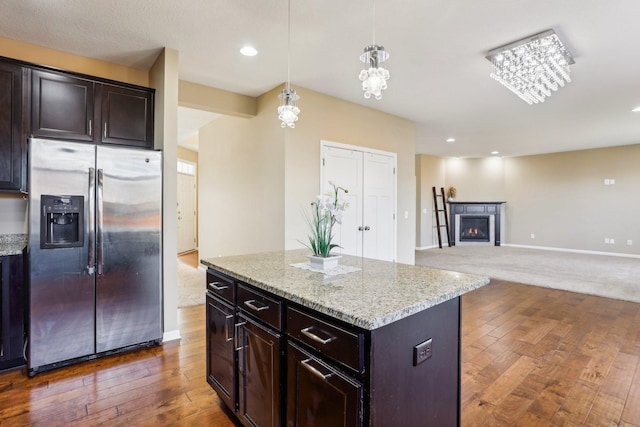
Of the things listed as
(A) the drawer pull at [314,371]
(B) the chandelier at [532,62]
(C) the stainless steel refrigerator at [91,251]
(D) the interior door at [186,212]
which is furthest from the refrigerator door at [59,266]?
(D) the interior door at [186,212]

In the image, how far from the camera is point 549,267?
21.8 ft

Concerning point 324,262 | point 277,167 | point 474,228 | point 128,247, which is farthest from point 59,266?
point 474,228

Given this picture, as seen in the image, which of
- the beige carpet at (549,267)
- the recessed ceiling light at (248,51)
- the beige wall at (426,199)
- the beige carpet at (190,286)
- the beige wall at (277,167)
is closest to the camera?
the recessed ceiling light at (248,51)

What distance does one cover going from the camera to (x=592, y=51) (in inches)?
121

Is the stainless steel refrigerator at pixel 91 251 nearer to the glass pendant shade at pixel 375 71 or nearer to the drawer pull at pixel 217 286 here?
the drawer pull at pixel 217 286

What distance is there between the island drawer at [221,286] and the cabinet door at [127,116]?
1850 mm

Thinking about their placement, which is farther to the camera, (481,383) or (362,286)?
(481,383)

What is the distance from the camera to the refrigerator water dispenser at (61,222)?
8.25 ft

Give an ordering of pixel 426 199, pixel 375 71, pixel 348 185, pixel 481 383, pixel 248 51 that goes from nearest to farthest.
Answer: pixel 375 71 < pixel 481 383 < pixel 248 51 < pixel 348 185 < pixel 426 199

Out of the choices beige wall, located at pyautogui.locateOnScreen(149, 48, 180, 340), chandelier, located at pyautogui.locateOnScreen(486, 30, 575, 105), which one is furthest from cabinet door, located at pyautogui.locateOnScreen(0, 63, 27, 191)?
chandelier, located at pyautogui.locateOnScreen(486, 30, 575, 105)

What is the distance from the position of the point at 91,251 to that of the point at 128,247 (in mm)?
265

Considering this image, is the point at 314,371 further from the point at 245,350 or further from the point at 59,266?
the point at 59,266

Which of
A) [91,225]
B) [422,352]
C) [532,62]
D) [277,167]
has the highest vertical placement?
[532,62]

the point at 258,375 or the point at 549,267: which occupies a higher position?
the point at 258,375
